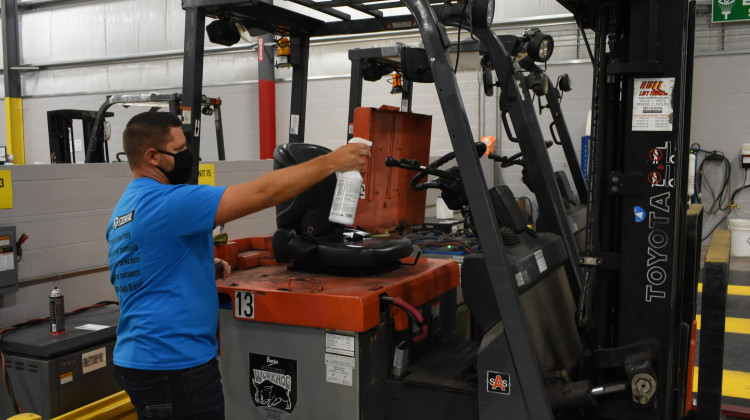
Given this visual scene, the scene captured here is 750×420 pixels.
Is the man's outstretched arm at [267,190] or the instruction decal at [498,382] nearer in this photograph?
the man's outstretched arm at [267,190]

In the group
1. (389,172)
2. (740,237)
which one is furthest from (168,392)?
(740,237)

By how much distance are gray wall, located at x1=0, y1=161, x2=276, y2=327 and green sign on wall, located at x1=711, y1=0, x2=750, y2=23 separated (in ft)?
31.8

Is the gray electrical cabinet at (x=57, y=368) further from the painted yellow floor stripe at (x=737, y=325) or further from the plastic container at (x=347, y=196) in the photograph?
the painted yellow floor stripe at (x=737, y=325)

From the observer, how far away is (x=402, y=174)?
548 centimetres

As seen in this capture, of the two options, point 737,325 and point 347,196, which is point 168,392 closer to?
point 347,196

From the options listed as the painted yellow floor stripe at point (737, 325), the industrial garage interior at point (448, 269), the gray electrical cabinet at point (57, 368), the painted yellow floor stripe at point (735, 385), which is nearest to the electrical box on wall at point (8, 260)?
the industrial garage interior at point (448, 269)

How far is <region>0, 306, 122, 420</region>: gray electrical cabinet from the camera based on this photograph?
144 inches

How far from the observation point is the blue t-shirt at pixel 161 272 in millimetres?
2516

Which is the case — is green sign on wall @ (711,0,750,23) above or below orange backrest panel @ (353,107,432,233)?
above

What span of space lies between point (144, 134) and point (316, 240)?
141 centimetres

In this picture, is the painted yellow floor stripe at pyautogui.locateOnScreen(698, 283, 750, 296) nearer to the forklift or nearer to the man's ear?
the forklift

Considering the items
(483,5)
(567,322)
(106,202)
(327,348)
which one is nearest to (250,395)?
(327,348)

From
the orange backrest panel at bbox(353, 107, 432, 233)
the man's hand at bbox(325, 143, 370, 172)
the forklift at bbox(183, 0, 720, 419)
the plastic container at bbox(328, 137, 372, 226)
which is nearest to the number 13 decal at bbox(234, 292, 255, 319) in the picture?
the forklift at bbox(183, 0, 720, 419)

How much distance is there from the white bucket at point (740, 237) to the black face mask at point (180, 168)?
9.93m
